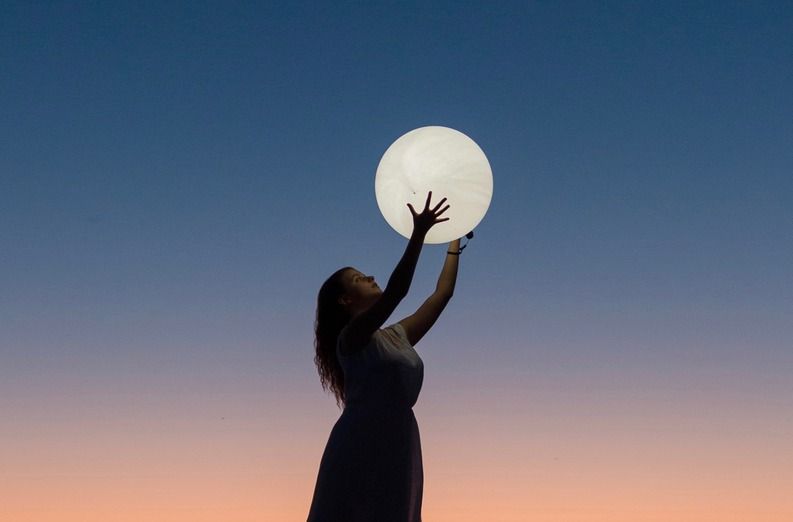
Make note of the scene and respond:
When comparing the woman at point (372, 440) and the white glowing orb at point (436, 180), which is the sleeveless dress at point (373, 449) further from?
the white glowing orb at point (436, 180)

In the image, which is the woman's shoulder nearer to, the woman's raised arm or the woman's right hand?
the woman's raised arm

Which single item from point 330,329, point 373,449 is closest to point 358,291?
point 330,329

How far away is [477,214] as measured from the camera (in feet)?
20.9

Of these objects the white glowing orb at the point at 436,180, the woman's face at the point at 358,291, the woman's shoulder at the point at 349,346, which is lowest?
the woman's shoulder at the point at 349,346

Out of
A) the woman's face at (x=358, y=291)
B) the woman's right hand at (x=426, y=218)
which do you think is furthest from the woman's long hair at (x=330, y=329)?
the woman's right hand at (x=426, y=218)

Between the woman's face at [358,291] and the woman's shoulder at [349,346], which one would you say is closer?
the woman's shoulder at [349,346]

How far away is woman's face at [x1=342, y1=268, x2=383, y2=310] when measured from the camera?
20.1 ft

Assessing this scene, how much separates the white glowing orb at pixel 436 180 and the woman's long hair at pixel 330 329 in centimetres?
54

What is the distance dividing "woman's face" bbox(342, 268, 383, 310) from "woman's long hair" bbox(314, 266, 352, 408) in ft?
0.12

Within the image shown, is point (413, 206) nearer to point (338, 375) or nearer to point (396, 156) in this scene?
point (396, 156)

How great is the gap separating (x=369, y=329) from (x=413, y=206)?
2.72ft

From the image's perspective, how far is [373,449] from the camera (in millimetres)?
5766

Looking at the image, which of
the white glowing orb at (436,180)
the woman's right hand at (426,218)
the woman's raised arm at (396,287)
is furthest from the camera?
the white glowing orb at (436,180)

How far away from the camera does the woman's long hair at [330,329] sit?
6.20 meters
